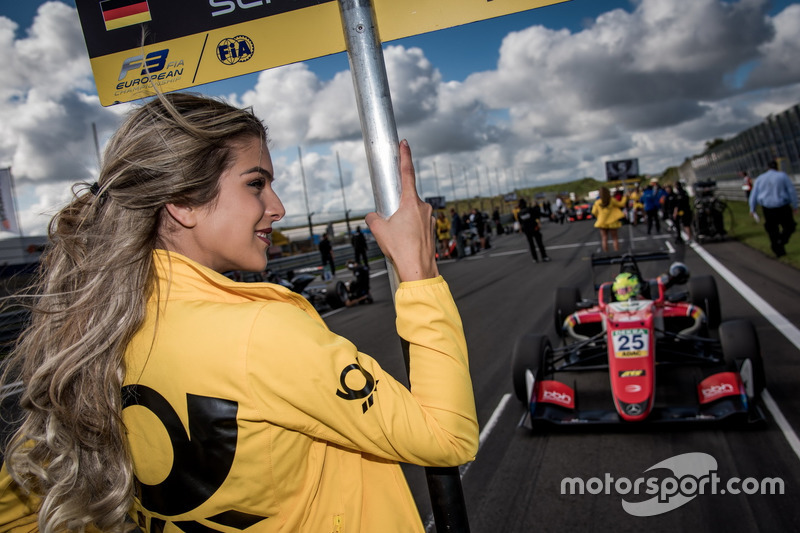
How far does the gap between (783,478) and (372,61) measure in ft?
11.1

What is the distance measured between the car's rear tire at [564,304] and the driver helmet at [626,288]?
156cm

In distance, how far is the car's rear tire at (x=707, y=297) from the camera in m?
6.63

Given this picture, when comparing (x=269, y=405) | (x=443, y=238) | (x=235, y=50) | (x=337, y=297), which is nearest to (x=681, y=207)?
(x=443, y=238)

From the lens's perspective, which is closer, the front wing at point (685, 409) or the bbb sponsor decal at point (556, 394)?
the front wing at point (685, 409)

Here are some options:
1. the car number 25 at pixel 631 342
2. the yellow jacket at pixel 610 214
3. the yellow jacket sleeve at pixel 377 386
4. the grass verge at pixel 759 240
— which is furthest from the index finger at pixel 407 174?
the yellow jacket at pixel 610 214

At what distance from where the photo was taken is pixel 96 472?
1138mm

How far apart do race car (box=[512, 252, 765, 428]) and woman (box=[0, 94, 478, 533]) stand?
3.36 meters

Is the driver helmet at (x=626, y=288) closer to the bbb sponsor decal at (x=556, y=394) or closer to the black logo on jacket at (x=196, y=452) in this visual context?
the bbb sponsor decal at (x=556, y=394)

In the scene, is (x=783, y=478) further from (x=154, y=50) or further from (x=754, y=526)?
(x=154, y=50)

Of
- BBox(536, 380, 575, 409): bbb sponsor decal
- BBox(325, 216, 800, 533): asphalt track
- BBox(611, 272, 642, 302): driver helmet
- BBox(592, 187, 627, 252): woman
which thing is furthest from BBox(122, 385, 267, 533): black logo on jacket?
BBox(592, 187, 627, 252): woman

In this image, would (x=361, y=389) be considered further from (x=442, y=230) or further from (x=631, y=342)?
(x=442, y=230)

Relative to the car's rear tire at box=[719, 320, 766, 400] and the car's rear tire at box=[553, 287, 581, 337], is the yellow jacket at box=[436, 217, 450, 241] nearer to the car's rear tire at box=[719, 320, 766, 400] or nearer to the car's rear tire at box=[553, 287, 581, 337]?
the car's rear tire at box=[553, 287, 581, 337]

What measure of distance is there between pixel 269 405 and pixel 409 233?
450mm

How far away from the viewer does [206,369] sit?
986 mm
